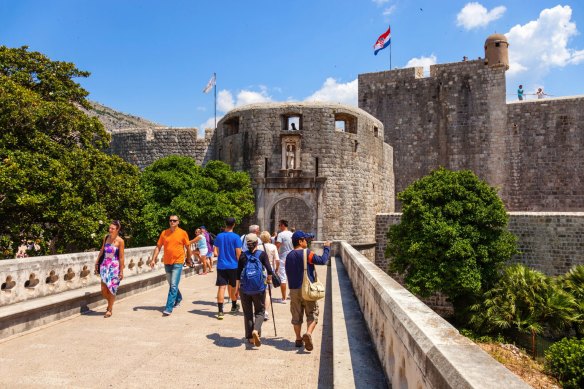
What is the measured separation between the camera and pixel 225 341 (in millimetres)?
6035

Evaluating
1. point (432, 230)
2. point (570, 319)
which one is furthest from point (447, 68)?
point (570, 319)

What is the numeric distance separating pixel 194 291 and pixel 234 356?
5.13 m

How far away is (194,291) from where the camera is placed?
10.2 metres

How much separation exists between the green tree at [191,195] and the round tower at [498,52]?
16447mm

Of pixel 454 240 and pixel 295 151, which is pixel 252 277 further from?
pixel 295 151

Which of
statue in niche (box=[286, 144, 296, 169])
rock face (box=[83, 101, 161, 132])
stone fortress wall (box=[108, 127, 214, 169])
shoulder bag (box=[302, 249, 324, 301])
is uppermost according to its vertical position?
rock face (box=[83, 101, 161, 132])

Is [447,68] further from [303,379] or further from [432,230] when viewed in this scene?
[303,379]

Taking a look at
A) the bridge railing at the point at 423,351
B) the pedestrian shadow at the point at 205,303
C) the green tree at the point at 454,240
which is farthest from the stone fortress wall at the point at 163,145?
the bridge railing at the point at 423,351

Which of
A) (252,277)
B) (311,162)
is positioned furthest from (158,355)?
(311,162)

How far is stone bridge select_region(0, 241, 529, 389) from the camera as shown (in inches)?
110

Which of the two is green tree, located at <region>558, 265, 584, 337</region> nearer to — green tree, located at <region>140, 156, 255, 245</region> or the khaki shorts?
the khaki shorts

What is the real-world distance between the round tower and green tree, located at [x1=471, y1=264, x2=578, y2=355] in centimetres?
1488

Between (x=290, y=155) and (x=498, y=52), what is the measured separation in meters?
14.5

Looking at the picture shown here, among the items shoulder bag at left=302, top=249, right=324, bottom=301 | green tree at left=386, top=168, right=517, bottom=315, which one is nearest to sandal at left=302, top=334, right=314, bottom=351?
shoulder bag at left=302, top=249, right=324, bottom=301
